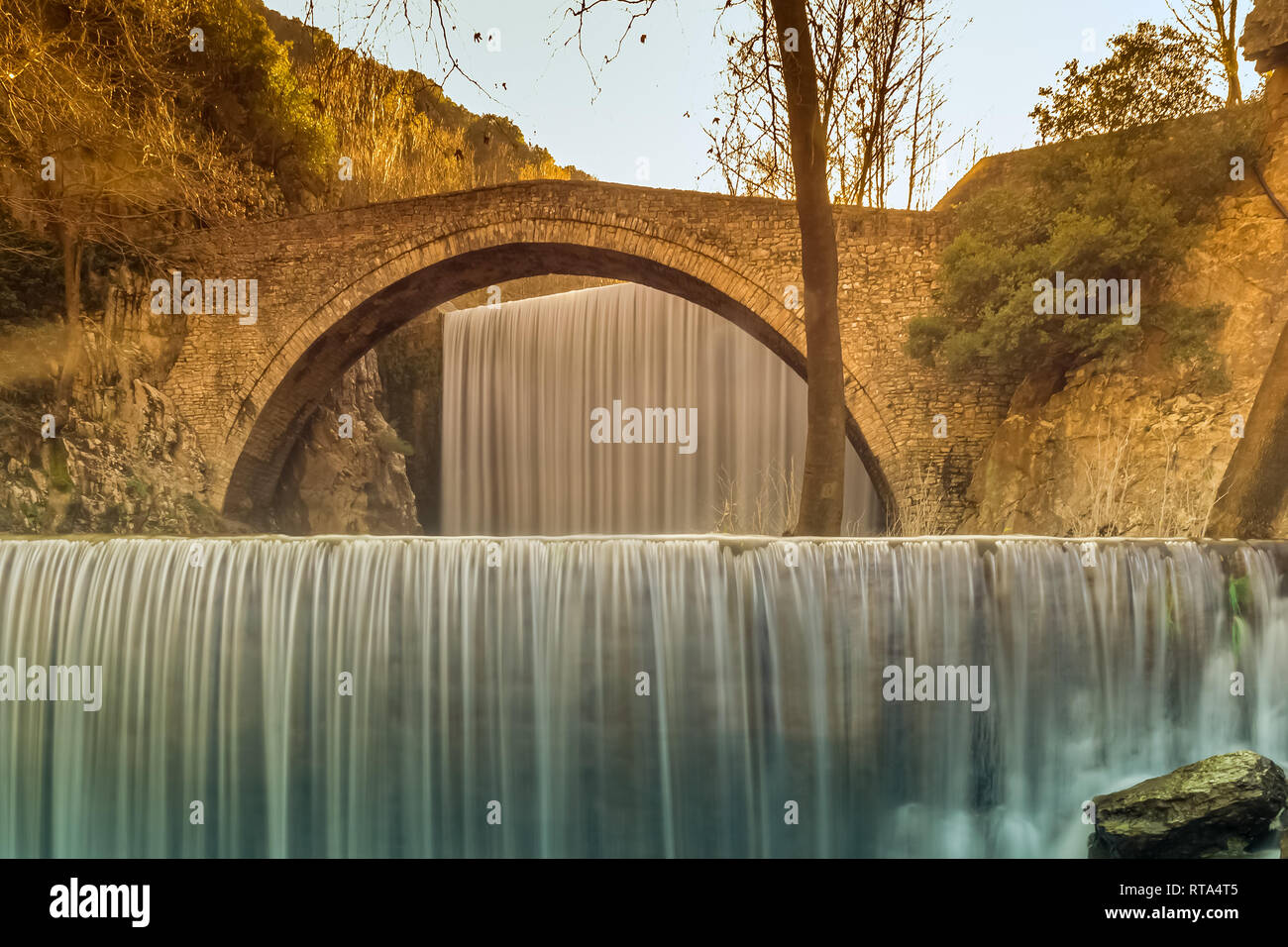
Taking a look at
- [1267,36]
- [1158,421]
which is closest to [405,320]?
[1158,421]

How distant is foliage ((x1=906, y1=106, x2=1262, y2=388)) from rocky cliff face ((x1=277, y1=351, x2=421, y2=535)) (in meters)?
9.33

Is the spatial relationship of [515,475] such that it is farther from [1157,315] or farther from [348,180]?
[1157,315]

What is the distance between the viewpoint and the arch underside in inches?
439

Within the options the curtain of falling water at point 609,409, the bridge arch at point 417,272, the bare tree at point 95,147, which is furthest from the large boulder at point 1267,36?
the bare tree at point 95,147

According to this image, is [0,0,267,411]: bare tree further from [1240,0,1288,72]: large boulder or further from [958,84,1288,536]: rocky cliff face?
[1240,0,1288,72]: large boulder

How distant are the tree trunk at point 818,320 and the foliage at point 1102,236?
3095 mm

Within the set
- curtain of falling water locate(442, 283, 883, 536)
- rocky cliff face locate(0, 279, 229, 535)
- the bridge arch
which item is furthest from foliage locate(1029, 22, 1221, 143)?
rocky cliff face locate(0, 279, 229, 535)

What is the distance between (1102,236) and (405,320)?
887cm

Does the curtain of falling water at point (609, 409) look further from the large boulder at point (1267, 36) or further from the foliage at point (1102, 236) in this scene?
the large boulder at point (1267, 36)

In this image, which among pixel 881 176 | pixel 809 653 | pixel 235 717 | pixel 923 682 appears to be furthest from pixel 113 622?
pixel 881 176

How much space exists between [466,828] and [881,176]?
529 inches

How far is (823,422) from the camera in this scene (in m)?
7.31

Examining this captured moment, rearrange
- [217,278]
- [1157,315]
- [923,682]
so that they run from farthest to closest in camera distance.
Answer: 1. [217,278]
2. [1157,315]
3. [923,682]

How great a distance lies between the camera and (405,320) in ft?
42.0
